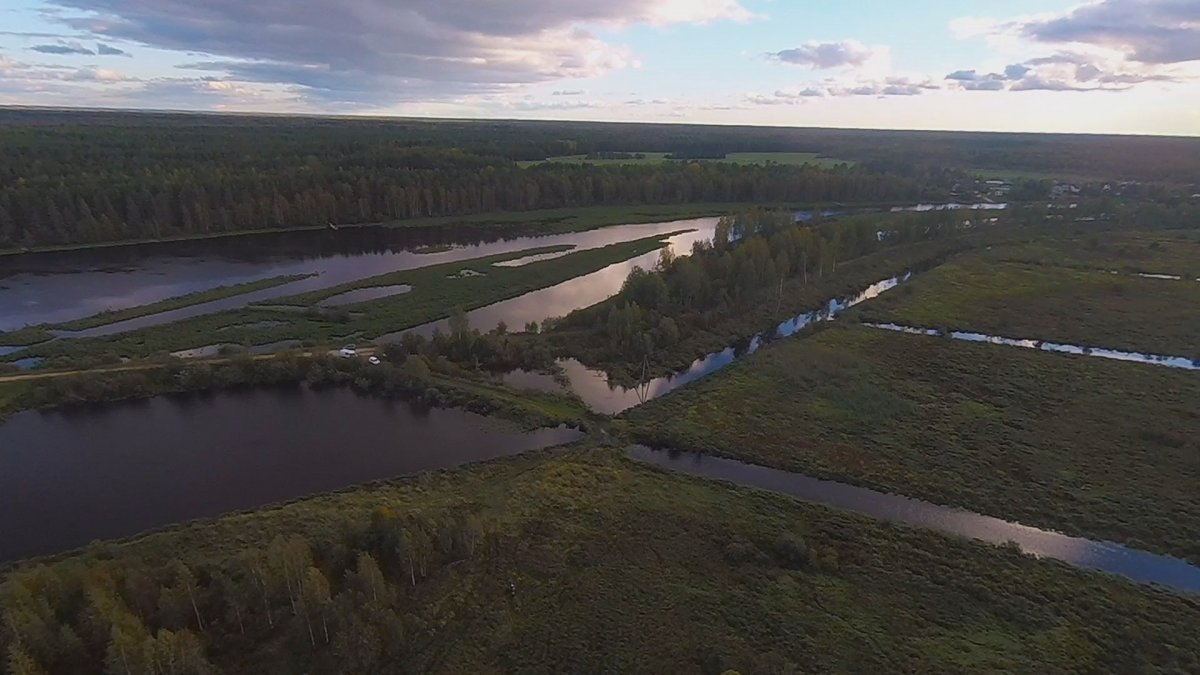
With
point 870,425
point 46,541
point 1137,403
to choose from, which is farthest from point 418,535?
point 1137,403

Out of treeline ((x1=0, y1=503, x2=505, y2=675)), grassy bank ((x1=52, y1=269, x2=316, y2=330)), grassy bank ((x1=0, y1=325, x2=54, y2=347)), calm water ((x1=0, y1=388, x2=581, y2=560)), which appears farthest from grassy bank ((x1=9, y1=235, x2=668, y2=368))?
treeline ((x1=0, y1=503, x2=505, y2=675))

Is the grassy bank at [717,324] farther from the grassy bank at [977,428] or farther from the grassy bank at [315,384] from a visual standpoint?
the grassy bank at [315,384]

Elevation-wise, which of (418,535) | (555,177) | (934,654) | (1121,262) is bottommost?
(934,654)

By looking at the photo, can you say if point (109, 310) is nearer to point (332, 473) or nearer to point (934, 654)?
point (332, 473)

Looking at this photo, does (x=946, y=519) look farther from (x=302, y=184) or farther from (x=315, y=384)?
(x=302, y=184)

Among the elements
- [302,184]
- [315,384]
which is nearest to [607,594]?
[315,384]
